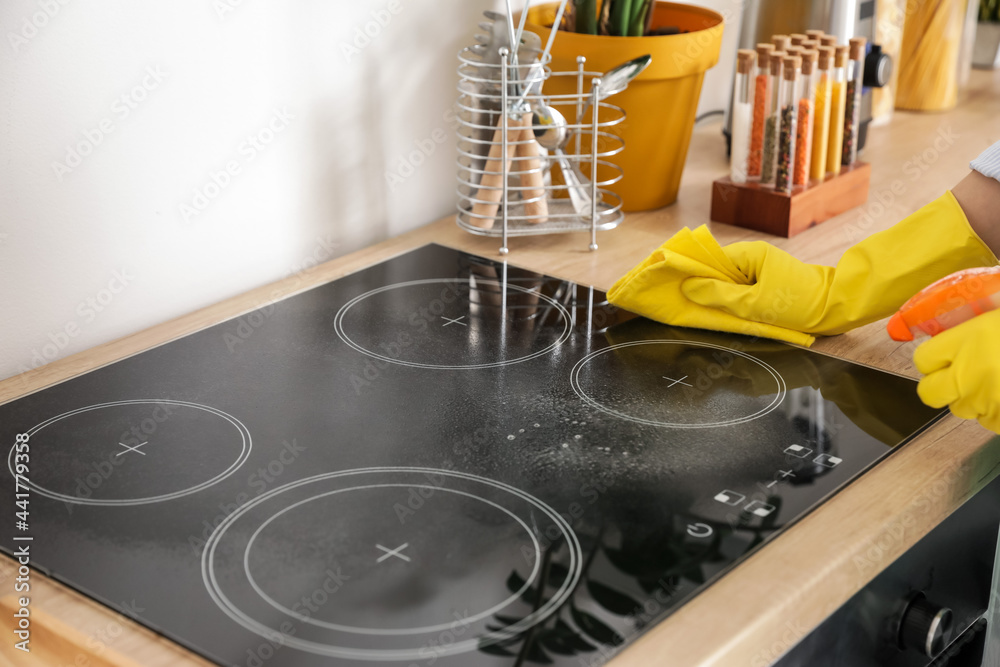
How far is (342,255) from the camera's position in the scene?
113 cm

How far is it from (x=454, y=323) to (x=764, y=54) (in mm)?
504

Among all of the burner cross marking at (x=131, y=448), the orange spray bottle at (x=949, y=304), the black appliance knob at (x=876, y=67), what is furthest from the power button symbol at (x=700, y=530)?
the black appliance knob at (x=876, y=67)

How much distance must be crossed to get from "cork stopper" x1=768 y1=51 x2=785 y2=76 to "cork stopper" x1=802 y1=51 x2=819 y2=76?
2 cm

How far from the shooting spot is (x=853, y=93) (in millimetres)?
1192

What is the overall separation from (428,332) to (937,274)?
0.46 metres

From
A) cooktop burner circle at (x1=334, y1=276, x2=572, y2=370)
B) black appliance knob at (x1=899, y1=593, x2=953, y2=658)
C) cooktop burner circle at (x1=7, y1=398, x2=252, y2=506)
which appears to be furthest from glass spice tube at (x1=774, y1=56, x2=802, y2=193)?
cooktop burner circle at (x1=7, y1=398, x2=252, y2=506)

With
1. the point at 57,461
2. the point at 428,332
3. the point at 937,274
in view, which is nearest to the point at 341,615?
the point at 57,461

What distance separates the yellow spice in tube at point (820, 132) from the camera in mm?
1131

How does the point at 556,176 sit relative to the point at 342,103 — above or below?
below

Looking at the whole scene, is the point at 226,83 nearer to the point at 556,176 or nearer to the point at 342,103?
the point at 342,103

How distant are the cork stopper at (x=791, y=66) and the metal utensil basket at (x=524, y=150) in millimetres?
190

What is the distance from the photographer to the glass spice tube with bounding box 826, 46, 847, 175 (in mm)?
1143

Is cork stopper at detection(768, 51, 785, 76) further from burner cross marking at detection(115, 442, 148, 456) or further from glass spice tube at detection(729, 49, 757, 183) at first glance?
burner cross marking at detection(115, 442, 148, 456)

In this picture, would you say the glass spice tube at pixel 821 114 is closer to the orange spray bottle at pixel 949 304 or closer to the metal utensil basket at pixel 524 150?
the metal utensil basket at pixel 524 150
